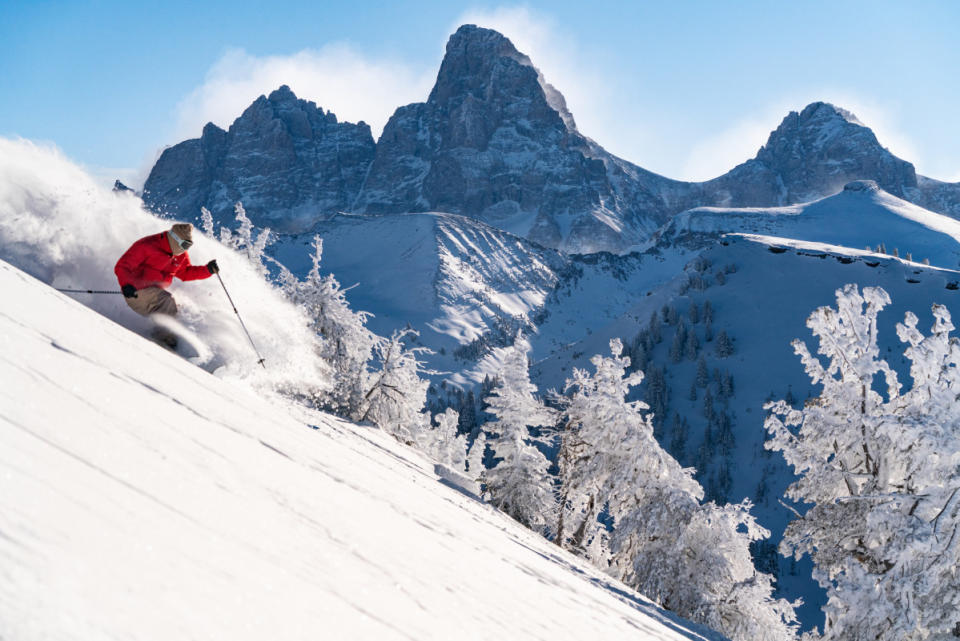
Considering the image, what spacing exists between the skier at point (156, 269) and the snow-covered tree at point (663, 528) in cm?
1604

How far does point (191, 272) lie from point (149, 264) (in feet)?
2.68

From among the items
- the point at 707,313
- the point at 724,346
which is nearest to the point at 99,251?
the point at 724,346

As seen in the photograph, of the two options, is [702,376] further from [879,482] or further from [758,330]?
[879,482]

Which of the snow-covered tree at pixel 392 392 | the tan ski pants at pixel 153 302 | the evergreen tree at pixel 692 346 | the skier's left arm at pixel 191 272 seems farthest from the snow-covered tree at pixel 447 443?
the evergreen tree at pixel 692 346

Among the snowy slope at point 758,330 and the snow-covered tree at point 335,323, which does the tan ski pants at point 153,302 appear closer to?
the snow-covered tree at point 335,323

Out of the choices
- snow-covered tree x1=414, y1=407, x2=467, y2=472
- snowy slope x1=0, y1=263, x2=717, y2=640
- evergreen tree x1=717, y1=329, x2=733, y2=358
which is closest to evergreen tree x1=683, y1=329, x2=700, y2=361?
evergreen tree x1=717, y1=329, x2=733, y2=358

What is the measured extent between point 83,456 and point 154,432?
0.76m

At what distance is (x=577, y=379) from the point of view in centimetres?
2397

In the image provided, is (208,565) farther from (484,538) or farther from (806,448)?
(806,448)

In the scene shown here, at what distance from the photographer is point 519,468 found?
2486 centimetres

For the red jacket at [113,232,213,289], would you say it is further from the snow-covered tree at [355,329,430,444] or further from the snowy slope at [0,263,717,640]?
the snow-covered tree at [355,329,430,444]

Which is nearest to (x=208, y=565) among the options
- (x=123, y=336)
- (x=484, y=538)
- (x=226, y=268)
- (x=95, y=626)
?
(x=95, y=626)

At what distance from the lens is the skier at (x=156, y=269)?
8.02 meters

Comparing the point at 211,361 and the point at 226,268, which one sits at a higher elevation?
the point at 226,268
